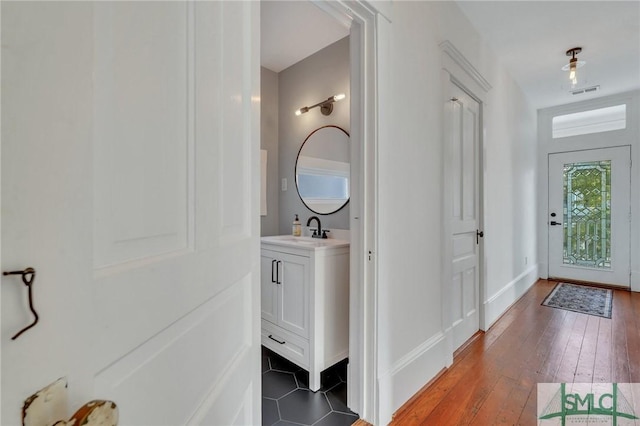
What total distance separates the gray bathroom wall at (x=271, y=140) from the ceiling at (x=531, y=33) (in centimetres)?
17

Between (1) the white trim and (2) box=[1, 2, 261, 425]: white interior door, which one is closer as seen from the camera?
(2) box=[1, 2, 261, 425]: white interior door

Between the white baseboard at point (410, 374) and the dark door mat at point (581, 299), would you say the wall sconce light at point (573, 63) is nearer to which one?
the dark door mat at point (581, 299)

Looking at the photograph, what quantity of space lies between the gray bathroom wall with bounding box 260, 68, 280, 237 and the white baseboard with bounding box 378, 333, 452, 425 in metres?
1.75

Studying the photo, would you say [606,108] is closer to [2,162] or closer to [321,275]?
[321,275]

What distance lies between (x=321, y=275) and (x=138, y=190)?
1545 millimetres

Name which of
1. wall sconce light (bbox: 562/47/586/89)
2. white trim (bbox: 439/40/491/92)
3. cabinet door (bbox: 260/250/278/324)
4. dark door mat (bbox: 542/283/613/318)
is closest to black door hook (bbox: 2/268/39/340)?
cabinet door (bbox: 260/250/278/324)

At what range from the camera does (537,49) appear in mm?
2955

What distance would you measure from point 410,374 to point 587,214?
169 inches

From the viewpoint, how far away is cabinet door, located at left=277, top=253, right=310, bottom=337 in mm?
1934

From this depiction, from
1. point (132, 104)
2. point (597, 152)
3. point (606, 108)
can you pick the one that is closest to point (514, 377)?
point (132, 104)

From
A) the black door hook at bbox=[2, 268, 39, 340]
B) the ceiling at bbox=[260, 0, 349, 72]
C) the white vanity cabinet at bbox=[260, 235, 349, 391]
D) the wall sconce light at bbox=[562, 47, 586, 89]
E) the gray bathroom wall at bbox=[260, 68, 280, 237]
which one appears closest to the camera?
the black door hook at bbox=[2, 268, 39, 340]

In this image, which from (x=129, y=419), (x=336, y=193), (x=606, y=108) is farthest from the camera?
(x=606, y=108)

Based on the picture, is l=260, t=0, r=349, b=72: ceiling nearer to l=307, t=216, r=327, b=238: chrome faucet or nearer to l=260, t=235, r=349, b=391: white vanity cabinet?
l=307, t=216, r=327, b=238: chrome faucet

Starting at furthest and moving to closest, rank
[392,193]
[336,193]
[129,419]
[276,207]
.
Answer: [276,207], [336,193], [392,193], [129,419]
